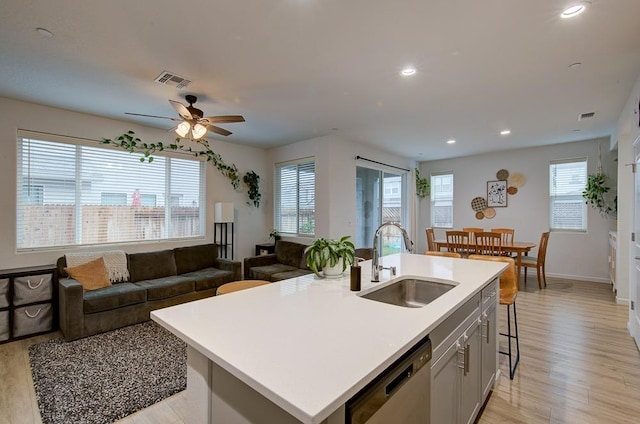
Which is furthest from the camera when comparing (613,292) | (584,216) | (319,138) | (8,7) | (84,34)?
(584,216)

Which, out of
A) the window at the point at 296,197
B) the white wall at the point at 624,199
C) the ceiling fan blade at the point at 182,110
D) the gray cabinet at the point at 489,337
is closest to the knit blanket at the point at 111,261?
the ceiling fan blade at the point at 182,110

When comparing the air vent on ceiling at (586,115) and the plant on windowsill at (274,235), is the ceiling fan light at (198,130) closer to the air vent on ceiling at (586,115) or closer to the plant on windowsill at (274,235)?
the plant on windowsill at (274,235)

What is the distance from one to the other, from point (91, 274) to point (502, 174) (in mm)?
7489

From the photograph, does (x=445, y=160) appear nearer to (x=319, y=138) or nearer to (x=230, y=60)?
(x=319, y=138)

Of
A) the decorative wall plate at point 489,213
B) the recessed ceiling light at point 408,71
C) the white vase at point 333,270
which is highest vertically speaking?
the recessed ceiling light at point 408,71

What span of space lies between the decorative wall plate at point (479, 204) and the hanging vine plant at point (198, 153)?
486 cm

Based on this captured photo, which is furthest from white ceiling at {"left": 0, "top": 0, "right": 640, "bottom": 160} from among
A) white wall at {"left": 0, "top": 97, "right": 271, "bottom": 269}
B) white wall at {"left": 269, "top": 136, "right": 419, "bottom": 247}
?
white wall at {"left": 269, "top": 136, "right": 419, "bottom": 247}

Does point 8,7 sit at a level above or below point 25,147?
above

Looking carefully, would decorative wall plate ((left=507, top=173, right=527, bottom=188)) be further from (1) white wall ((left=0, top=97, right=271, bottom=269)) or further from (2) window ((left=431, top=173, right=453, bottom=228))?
(1) white wall ((left=0, top=97, right=271, bottom=269))

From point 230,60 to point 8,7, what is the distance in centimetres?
141

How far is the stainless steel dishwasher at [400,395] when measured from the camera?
89cm

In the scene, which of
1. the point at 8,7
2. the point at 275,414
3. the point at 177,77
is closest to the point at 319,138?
the point at 177,77

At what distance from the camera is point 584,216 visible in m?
5.63

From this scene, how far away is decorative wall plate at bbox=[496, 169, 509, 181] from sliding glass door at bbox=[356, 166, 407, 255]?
1984 millimetres
